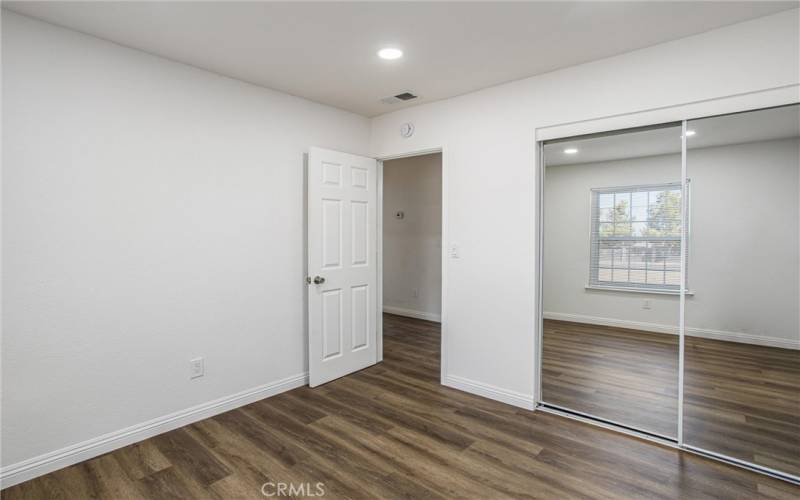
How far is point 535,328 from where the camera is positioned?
3.11 meters

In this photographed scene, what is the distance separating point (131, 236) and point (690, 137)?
11.6 feet

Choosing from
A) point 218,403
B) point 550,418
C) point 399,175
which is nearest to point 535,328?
point 550,418

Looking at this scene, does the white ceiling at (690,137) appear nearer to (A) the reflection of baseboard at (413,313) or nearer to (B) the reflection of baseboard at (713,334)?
(B) the reflection of baseboard at (713,334)

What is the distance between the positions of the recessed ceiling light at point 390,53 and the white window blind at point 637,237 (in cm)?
174

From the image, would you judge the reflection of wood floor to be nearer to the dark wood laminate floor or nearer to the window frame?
the dark wood laminate floor

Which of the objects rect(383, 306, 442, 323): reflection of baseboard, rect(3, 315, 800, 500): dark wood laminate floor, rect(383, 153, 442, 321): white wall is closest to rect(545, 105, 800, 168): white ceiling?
rect(3, 315, 800, 500): dark wood laminate floor

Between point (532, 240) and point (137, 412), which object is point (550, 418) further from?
point (137, 412)

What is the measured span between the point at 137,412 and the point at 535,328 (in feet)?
9.16

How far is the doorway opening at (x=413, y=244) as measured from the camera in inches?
242

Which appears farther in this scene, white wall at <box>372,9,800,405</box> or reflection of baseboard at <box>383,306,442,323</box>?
reflection of baseboard at <box>383,306,442,323</box>

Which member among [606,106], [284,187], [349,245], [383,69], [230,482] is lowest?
[230,482]

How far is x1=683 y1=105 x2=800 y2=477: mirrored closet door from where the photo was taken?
7.50 ft

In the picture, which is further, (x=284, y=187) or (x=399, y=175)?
(x=399, y=175)

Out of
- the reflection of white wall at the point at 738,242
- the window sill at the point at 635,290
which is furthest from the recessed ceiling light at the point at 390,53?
the window sill at the point at 635,290
